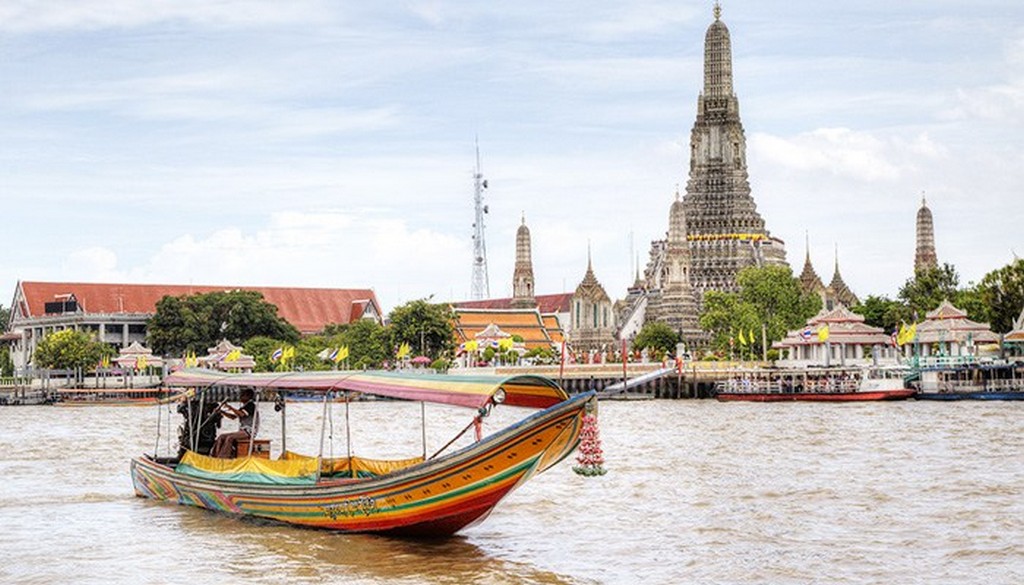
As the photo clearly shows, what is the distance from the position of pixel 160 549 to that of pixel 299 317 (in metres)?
95.2

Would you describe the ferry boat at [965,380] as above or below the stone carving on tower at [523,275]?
below

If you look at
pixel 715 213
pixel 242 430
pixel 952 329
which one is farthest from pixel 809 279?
pixel 242 430

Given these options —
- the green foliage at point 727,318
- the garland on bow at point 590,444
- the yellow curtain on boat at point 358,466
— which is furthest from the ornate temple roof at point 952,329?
the garland on bow at point 590,444

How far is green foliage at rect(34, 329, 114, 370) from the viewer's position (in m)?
96.2

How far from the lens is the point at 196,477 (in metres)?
23.0

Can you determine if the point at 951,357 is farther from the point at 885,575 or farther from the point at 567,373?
the point at 885,575

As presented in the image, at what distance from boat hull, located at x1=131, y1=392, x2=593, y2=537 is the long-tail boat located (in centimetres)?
1

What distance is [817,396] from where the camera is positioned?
66688 millimetres

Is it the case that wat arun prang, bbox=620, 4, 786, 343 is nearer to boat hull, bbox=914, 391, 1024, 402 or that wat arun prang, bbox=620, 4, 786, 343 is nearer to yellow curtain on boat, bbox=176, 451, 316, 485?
boat hull, bbox=914, 391, 1024, 402

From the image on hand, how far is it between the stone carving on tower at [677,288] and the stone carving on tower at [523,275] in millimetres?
19057

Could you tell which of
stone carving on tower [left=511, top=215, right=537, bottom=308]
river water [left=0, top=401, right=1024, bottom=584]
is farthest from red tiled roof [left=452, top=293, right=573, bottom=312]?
river water [left=0, top=401, right=1024, bottom=584]

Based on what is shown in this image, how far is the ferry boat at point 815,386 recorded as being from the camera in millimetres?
65688

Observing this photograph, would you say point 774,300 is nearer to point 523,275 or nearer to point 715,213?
point 715,213

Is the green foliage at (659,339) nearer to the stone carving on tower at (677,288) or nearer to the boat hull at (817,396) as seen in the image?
the stone carving on tower at (677,288)
